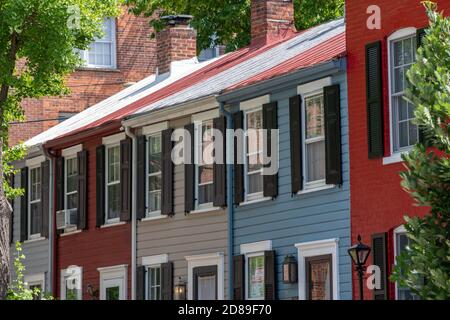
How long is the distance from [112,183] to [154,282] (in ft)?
9.45

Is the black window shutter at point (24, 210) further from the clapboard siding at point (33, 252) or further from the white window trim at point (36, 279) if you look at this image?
the white window trim at point (36, 279)

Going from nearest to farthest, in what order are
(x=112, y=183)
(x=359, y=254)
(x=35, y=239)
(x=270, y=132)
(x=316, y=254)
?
(x=359, y=254)
(x=316, y=254)
(x=270, y=132)
(x=112, y=183)
(x=35, y=239)

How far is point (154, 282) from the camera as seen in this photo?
90.2ft

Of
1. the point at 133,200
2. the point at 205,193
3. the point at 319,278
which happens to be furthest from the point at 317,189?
the point at 133,200

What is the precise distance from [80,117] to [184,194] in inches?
360

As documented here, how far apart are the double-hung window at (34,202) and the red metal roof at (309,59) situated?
367 inches

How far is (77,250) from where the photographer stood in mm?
30500

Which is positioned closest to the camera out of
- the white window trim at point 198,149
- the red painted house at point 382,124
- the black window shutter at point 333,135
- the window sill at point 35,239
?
the red painted house at point 382,124

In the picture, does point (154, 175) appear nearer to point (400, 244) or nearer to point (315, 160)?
point (315, 160)

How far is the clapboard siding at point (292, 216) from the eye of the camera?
70.8 feet

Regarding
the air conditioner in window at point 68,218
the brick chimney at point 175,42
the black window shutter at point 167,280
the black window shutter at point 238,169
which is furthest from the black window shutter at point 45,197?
the black window shutter at point 238,169

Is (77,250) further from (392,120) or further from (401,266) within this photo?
(401,266)
